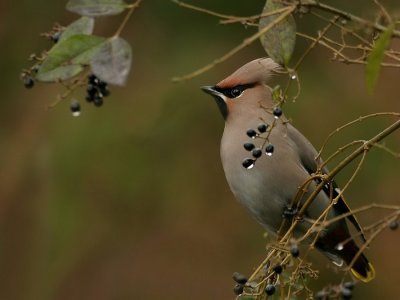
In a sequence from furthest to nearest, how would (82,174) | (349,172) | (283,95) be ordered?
(82,174) < (349,172) < (283,95)

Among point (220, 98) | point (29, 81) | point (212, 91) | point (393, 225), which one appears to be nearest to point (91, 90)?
point (29, 81)

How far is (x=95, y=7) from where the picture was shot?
225 cm

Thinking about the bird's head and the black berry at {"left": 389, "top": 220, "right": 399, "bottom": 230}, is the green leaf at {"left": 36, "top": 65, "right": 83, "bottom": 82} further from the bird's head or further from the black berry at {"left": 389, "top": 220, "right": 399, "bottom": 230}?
the bird's head

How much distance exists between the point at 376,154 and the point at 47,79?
4139mm

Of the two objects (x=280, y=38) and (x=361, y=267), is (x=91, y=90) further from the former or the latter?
(x=361, y=267)

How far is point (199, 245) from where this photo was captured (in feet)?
Result: 23.9

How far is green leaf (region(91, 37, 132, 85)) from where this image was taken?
85.7 inches

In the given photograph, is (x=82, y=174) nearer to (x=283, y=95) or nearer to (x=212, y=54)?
(x=212, y=54)

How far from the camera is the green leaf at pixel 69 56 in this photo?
2252 mm

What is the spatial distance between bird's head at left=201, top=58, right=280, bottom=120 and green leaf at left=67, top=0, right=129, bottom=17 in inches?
63.2

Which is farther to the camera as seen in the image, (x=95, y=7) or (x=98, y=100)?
(x=98, y=100)

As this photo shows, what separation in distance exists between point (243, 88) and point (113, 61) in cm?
175

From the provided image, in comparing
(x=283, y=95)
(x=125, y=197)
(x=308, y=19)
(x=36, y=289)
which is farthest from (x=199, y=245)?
(x=283, y=95)

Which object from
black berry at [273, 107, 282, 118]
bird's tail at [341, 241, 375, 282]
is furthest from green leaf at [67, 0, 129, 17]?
bird's tail at [341, 241, 375, 282]
